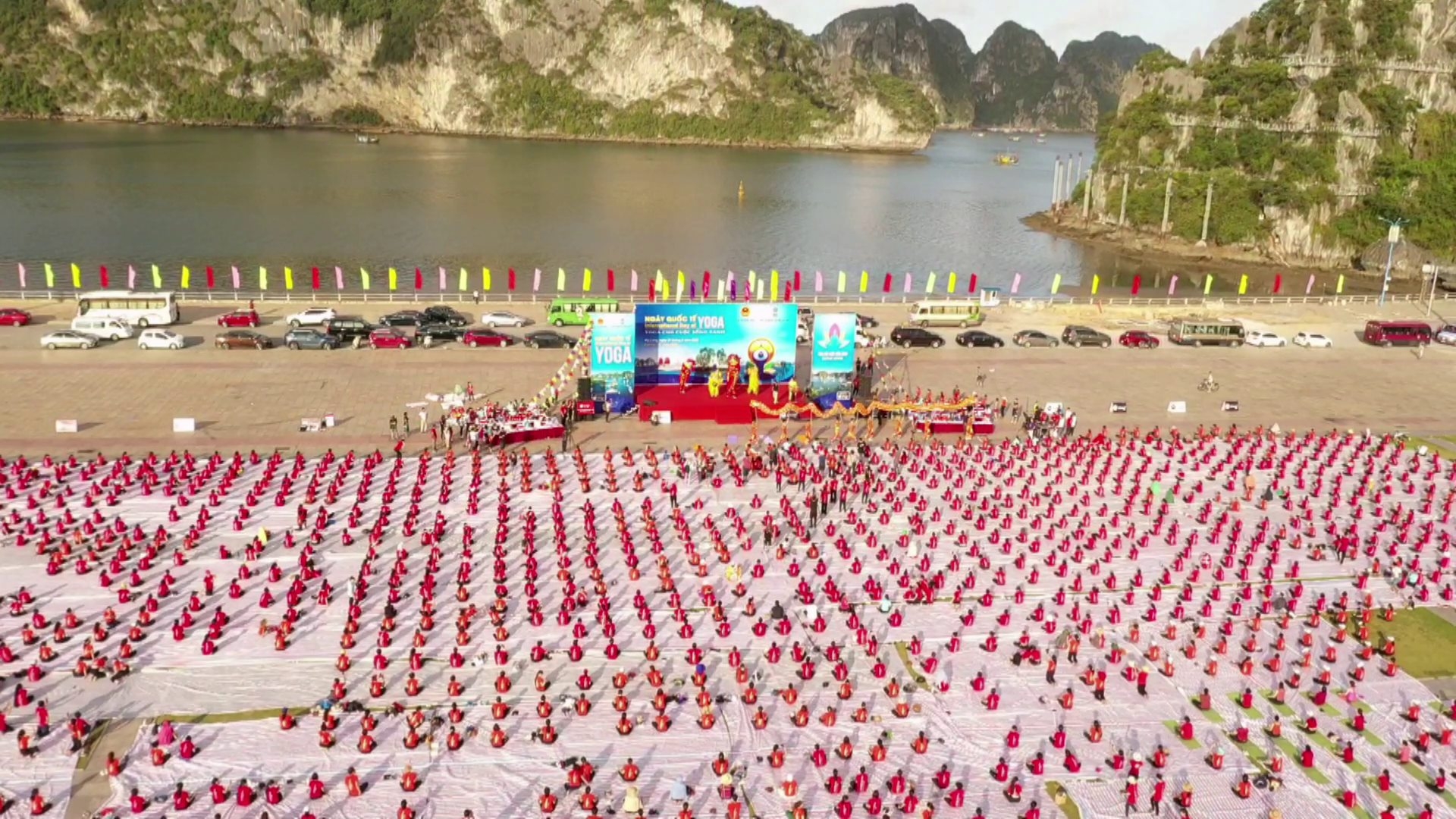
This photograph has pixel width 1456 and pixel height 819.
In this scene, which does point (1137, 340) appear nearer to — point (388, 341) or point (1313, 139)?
point (388, 341)

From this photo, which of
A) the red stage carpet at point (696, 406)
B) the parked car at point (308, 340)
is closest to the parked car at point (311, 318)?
the parked car at point (308, 340)

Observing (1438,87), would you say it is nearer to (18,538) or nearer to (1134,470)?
(1134,470)

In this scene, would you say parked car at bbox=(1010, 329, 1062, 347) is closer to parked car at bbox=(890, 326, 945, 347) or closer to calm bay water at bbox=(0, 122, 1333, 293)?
parked car at bbox=(890, 326, 945, 347)

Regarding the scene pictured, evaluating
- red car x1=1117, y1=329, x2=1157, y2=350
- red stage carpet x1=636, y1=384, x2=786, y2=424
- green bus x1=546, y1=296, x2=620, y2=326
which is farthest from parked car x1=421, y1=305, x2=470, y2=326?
red car x1=1117, y1=329, x2=1157, y2=350

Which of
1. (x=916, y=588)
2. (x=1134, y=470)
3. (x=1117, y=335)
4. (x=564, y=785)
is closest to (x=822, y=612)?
(x=916, y=588)

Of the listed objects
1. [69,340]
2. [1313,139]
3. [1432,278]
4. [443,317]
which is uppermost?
[1313,139]

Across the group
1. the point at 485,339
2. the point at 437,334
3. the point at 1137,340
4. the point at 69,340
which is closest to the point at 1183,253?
the point at 1137,340

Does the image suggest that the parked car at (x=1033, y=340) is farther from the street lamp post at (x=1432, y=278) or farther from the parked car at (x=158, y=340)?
the parked car at (x=158, y=340)
